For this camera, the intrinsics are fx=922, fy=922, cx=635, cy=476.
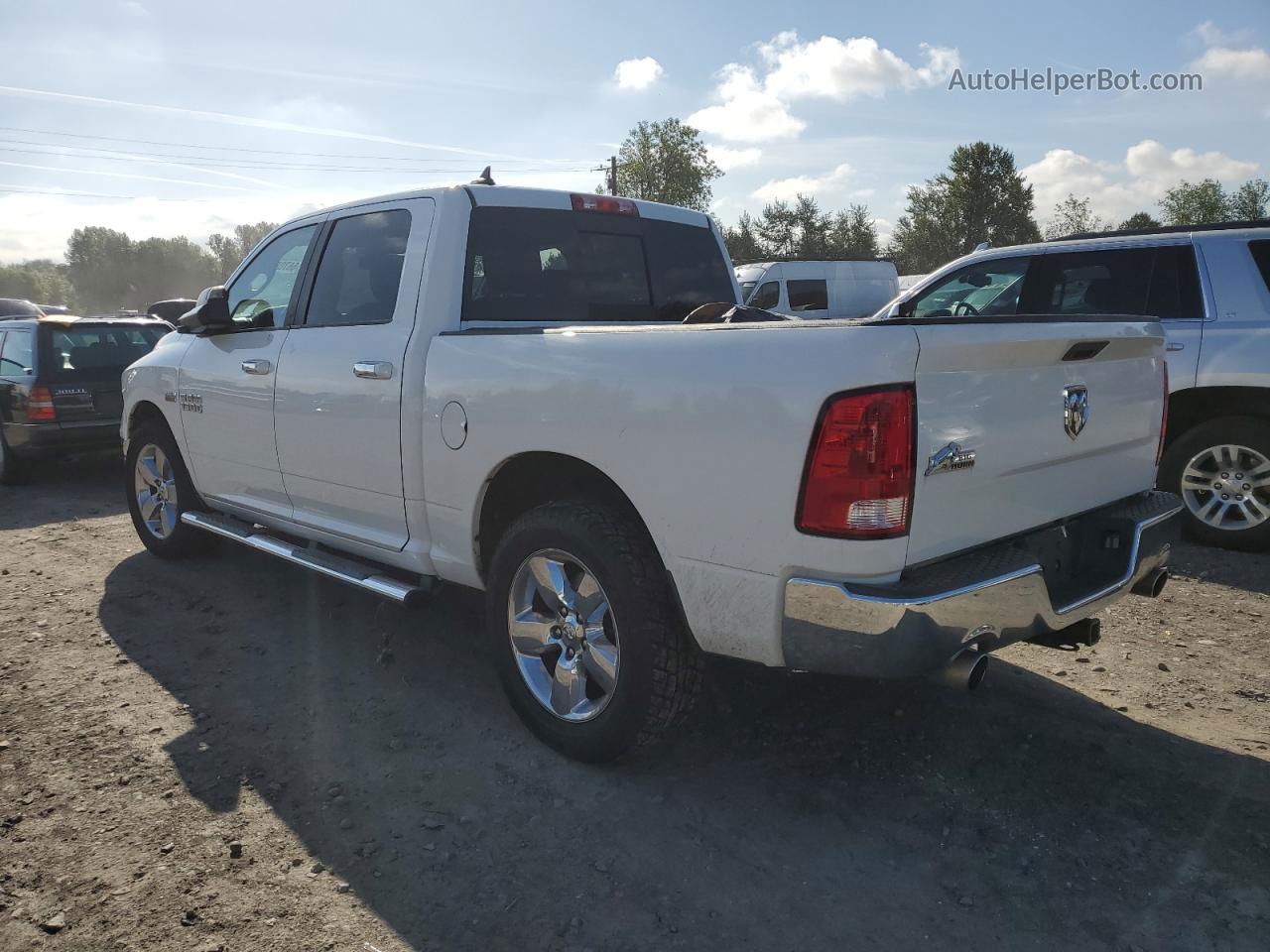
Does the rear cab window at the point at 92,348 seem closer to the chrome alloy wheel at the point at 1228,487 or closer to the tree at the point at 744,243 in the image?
the chrome alloy wheel at the point at 1228,487

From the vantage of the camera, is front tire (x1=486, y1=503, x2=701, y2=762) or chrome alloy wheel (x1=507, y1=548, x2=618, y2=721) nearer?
front tire (x1=486, y1=503, x2=701, y2=762)

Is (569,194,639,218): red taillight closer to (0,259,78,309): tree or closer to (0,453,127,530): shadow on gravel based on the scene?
(0,453,127,530): shadow on gravel

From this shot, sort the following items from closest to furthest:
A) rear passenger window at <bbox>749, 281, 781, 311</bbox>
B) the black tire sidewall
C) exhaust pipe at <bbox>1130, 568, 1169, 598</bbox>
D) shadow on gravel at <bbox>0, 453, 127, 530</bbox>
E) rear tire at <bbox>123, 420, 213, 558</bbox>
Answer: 1. the black tire sidewall
2. exhaust pipe at <bbox>1130, 568, 1169, 598</bbox>
3. rear tire at <bbox>123, 420, 213, 558</bbox>
4. shadow on gravel at <bbox>0, 453, 127, 530</bbox>
5. rear passenger window at <bbox>749, 281, 781, 311</bbox>

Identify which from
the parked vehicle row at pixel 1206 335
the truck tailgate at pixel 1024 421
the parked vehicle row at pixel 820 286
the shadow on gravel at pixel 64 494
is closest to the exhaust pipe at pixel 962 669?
the truck tailgate at pixel 1024 421

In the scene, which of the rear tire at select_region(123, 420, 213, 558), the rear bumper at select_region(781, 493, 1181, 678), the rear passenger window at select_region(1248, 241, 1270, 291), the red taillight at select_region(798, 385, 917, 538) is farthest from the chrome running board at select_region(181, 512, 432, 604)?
the rear passenger window at select_region(1248, 241, 1270, 291)

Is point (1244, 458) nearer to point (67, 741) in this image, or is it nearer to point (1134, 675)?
point (1134, 675)

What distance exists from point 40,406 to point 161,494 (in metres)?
3.75

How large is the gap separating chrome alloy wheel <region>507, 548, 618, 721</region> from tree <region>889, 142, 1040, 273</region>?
62.8 meters

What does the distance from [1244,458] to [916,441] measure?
4408 millimetres

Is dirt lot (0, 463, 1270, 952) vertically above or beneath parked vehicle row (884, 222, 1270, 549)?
beneath

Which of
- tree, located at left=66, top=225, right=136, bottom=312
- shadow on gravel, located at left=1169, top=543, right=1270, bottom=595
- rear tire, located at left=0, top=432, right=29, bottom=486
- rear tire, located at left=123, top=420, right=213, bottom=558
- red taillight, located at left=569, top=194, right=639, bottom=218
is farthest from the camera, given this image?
tree, located at left=66, top=225, right=136, bottom=312

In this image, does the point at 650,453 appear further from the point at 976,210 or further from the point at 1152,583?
the point at 976,210

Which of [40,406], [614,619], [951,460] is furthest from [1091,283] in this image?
[40,406]

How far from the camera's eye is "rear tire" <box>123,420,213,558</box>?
5371 millimetres
